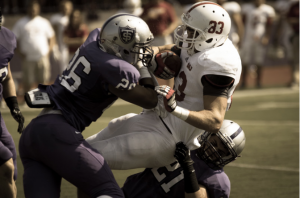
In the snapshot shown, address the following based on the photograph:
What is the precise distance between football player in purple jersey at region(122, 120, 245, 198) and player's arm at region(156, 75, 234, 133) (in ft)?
1.14

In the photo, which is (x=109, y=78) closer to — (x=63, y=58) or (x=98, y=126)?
(x=98, y=126)

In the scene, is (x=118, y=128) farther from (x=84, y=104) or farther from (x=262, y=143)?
(x=262, y=143)

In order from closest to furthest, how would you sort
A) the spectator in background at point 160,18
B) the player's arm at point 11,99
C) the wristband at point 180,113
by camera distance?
the wristband at point 180,113
the player's arm at point 11,99
the spectator in background at point 160,18

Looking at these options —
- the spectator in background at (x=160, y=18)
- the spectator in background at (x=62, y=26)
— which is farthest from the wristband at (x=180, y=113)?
the spectator in background at (x=62, y=26)

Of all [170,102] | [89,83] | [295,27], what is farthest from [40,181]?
[295,27]

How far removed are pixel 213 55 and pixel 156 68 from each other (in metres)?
0.40

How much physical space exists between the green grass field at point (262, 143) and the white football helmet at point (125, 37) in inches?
64.7

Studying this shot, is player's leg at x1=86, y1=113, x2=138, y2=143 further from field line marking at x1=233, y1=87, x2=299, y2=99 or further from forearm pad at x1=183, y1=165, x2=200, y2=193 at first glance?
field line marking at x1=233, y1=87, x2=299, y2=99

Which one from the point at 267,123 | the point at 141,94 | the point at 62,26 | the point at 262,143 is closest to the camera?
the point at 141,94

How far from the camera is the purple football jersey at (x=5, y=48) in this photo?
3625 mm

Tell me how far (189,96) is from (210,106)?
281 mm

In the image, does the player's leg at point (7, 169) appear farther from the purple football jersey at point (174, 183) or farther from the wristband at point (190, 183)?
the wristband at point (190, 183)

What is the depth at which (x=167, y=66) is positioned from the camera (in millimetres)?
3316

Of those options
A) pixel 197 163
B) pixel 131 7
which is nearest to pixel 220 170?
pixel 197 163
